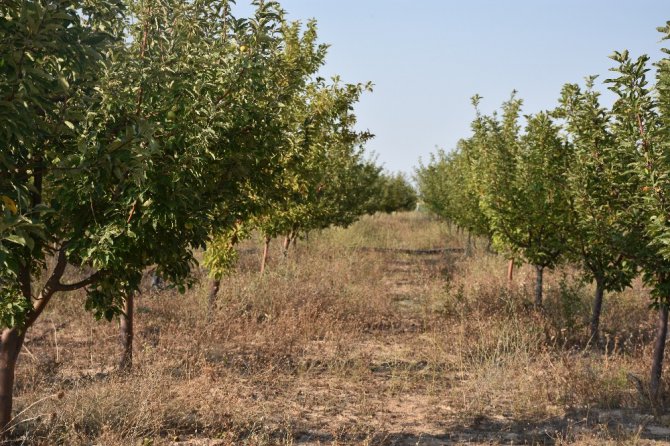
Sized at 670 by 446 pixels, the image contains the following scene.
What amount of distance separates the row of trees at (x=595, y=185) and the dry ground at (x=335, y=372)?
1046mm

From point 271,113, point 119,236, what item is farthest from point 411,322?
point 119,236

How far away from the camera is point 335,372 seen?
844 centimetres

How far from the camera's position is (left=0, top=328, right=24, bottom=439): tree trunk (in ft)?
17.3

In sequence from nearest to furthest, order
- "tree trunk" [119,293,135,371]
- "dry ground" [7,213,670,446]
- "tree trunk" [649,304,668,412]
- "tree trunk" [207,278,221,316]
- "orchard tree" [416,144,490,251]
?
"dry ground" [7,213,670,446] < "tree trunk" [649,304,668,412] < "tree trunk" [119,293,135,371] < "tree trunk" [207,278,221,316] < "orchard tree" [416,144,490,251]

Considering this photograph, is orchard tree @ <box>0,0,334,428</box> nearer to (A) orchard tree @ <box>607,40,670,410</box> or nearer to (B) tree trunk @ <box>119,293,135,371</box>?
(B) tree trunk @ <box>119,293,135,371</box>

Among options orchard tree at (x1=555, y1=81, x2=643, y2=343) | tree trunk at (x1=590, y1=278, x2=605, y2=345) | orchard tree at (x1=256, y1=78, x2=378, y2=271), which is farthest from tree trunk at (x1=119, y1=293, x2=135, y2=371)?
tree trunk at (x1=590, y1=278, x2=605, y2=345)

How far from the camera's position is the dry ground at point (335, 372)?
607 centimetres

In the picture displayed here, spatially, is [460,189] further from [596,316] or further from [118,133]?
[118,133]

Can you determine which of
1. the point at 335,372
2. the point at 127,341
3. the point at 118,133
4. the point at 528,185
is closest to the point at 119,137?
the point at 118,133

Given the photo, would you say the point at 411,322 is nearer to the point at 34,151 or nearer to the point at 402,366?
the point at 402,366

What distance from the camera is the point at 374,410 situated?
23.1ft

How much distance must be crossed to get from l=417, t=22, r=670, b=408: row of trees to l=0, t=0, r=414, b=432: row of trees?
12.6 feet

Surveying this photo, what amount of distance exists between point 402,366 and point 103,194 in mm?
5659

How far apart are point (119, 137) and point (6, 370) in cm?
243
